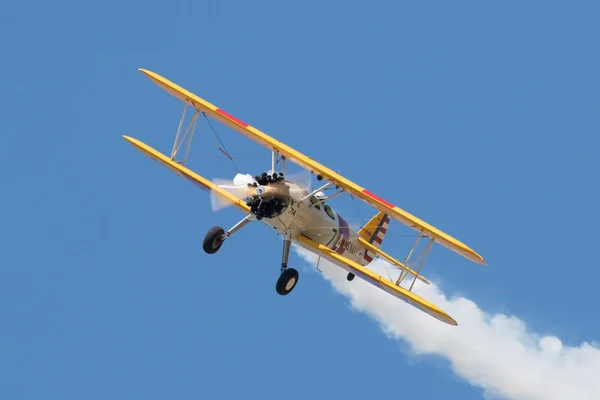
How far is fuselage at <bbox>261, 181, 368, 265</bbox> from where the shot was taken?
34.2 meters

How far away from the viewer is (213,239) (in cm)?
3534

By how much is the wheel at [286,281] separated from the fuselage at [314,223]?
912 millimetres

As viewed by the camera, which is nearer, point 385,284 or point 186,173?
point 385,284

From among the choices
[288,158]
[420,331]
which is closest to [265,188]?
[288,158]

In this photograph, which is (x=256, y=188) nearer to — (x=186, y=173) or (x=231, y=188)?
(x=231, y=188)

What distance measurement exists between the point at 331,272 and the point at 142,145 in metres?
7.55

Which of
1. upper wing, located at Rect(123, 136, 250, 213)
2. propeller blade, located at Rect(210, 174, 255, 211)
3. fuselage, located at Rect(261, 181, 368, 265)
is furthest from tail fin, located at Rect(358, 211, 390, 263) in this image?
propeller blade, located at Rect(210, 174, 255, 211)

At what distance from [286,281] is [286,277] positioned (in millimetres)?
102

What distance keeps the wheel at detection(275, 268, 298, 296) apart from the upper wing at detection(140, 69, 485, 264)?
2.62 metres

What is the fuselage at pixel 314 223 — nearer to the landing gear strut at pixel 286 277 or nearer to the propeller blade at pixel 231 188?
the landing gear strut at pixel 286 277

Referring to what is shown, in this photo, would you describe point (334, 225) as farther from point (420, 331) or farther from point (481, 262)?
point (420, 331)

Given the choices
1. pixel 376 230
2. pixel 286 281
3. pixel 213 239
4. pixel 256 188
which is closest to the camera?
pixel 256 188

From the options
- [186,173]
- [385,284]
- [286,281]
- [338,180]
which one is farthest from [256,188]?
[385,284]

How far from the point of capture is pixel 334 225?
36.0 meters
